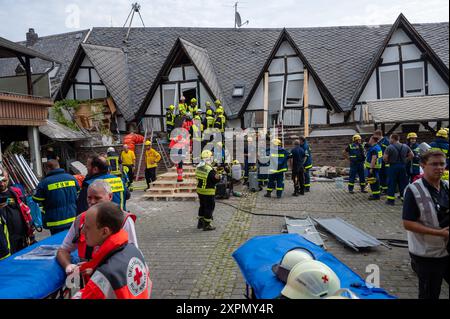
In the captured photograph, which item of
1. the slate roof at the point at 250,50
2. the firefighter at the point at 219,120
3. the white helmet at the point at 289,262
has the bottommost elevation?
the white helmet at the point at 289,262

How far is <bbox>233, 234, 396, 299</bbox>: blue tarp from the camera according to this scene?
2.74 m

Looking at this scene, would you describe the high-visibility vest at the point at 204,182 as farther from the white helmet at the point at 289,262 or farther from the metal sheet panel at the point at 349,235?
the white helmet at the point at 289,262

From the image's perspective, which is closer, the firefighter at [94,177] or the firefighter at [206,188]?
the firefighter at [94,177]

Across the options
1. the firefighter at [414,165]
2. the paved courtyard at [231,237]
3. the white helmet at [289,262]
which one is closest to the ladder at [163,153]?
the paved courtyard at [231,237]

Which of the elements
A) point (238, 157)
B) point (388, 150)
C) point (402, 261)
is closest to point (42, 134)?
point (238, 157)

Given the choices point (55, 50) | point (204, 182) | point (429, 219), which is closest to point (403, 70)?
point (204, 182)

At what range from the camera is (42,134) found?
16.1 m

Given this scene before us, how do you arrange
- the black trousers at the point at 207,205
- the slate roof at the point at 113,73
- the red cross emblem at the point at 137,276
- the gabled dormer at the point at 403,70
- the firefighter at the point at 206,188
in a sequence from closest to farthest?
the red cross emblem at the point at 137,276 → the firefighter at the point at 206,188 → the black trousers at the point at 207,205 → the gabled dormer at the point at 403,70 → the slate roof at the point at 113,73

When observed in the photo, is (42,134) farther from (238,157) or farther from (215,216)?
(215,216)

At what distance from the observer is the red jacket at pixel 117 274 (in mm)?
2156

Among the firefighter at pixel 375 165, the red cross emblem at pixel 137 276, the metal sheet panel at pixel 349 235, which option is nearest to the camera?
the red cross emblem at pixel 137 276

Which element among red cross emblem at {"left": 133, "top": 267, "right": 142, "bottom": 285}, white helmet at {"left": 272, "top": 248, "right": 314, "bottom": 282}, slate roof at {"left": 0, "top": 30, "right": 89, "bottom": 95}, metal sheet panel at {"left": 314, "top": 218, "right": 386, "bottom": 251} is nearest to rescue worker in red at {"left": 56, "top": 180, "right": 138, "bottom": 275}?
red cross emblem at {"left": 133, "top": 267, "right": 142, "bottom": 285}

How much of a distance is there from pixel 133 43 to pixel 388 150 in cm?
2002

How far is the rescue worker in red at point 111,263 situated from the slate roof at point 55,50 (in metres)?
23.5
